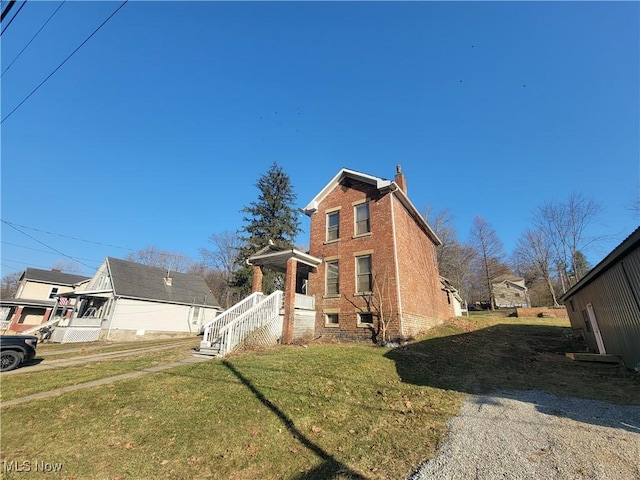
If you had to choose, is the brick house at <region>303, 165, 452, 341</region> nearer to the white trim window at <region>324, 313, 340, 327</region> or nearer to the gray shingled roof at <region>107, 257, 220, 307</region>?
the white trim window at <region>324, 313, 340, 327</region>

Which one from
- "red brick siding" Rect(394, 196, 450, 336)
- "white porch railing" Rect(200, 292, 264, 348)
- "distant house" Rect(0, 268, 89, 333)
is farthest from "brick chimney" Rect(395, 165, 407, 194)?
"distant house" Rect(0, 268, 89, 333)

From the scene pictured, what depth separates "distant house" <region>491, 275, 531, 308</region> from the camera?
158ft

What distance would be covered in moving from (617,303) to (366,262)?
8.97 metres

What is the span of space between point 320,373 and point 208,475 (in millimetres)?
4232

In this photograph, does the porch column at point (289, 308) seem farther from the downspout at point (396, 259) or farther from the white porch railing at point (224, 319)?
the downspout at point (396, 259)

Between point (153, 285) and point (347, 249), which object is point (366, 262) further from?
point (153, 285)

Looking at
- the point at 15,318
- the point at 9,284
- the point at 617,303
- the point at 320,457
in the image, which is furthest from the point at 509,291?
the point at 9,284

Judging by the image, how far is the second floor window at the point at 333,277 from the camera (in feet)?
49.9

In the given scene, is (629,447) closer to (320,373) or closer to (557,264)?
(320,373)

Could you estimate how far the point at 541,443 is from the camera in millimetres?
4191

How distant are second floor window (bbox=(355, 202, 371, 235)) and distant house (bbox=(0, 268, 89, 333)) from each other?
99.1ft

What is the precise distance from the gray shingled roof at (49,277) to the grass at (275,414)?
125 ft

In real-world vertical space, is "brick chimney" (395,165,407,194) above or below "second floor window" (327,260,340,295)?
above

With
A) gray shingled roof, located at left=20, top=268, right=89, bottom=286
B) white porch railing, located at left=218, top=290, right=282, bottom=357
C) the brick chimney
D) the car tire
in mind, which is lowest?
the car tire
